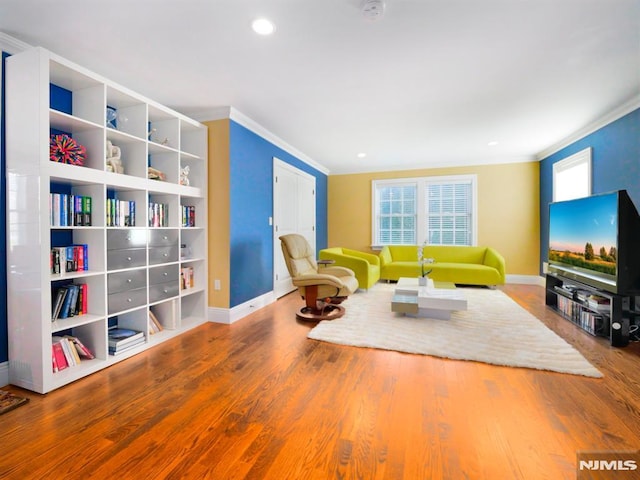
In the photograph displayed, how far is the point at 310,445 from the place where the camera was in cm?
144

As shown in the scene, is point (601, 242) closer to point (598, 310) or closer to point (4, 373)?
point (598, 310)

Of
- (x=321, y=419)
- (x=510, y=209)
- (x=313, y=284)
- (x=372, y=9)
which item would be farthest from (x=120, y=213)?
(x=510, y=209)

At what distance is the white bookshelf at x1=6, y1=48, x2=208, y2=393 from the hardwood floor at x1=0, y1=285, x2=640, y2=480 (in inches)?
15.1

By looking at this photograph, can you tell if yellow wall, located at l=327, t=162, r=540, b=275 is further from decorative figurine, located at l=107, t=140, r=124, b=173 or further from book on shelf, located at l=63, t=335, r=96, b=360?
book on shelf, located at l=63, t=335, r=96, b=360

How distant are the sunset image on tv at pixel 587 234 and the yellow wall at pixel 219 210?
3704mm

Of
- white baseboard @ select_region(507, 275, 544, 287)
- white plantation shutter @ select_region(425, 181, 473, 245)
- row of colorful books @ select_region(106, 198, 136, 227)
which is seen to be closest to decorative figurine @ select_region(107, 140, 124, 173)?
row of colorful books @ select_region(106, 198, 136, 227)

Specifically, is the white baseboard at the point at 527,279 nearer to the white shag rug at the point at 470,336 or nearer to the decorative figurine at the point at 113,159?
the white shag rug at the point at 470,336

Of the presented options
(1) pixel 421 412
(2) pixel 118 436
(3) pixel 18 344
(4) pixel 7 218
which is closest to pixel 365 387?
(1) pixel 421 412

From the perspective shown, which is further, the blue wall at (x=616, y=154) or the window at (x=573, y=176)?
the window at (x=573, y=176)

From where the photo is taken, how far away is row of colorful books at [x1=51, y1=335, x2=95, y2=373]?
6.82ft

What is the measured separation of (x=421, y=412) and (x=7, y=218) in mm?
2890

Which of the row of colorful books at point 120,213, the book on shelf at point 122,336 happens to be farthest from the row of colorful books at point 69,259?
the book on shelf at point 122,336

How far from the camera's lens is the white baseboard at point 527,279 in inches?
214

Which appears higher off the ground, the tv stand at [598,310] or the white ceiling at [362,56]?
the white ceiling at [362,56]
